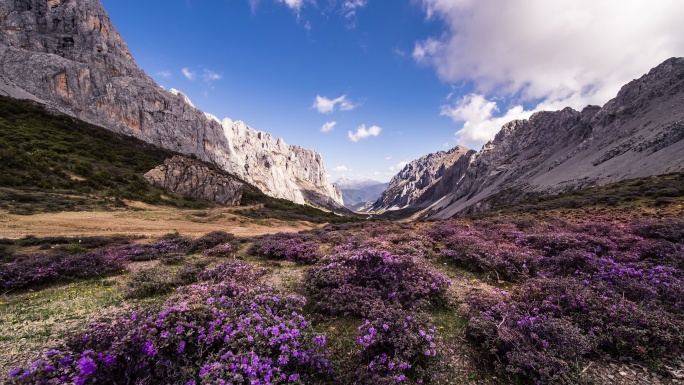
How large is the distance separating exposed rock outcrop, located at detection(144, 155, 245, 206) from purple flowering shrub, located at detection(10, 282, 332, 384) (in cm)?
5169

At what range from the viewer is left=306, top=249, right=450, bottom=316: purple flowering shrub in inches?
310

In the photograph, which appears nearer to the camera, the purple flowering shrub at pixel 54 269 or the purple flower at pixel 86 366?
the purple flower at pixel 86 366

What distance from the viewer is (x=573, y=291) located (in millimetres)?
7273

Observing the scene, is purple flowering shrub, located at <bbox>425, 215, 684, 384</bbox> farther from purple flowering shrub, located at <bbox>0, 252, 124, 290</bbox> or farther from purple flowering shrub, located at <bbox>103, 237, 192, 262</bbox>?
purple flowering shrub, located at <bbox>103, 237, 192, 262</bbox>

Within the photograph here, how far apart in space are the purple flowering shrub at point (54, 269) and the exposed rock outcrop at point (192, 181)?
4085 centimetres

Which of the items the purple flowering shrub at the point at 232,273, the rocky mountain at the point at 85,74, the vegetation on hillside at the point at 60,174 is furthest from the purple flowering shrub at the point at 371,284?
the rocky mountain at the point at 85,74

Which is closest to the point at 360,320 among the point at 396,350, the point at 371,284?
the point at 371,284

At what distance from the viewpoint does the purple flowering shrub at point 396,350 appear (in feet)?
16.0

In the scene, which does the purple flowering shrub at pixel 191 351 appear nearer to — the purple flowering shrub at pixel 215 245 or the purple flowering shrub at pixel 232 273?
the purple flowering shrub at pixel 232 273

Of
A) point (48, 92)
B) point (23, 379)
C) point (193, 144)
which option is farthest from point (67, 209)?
point (193, 144)

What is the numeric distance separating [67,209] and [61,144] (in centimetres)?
3090

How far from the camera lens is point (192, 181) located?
171 feet

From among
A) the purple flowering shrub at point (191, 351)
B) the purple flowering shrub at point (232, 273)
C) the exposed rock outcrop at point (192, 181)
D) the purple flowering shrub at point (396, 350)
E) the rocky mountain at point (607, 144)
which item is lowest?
the purple flowering shrub at point (396, 350)

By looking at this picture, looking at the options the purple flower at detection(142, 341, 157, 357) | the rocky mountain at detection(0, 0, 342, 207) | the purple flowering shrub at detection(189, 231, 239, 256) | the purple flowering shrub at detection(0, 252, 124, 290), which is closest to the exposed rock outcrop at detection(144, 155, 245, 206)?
the purple flowering shrub at detection(189, 231, 239, 256)
